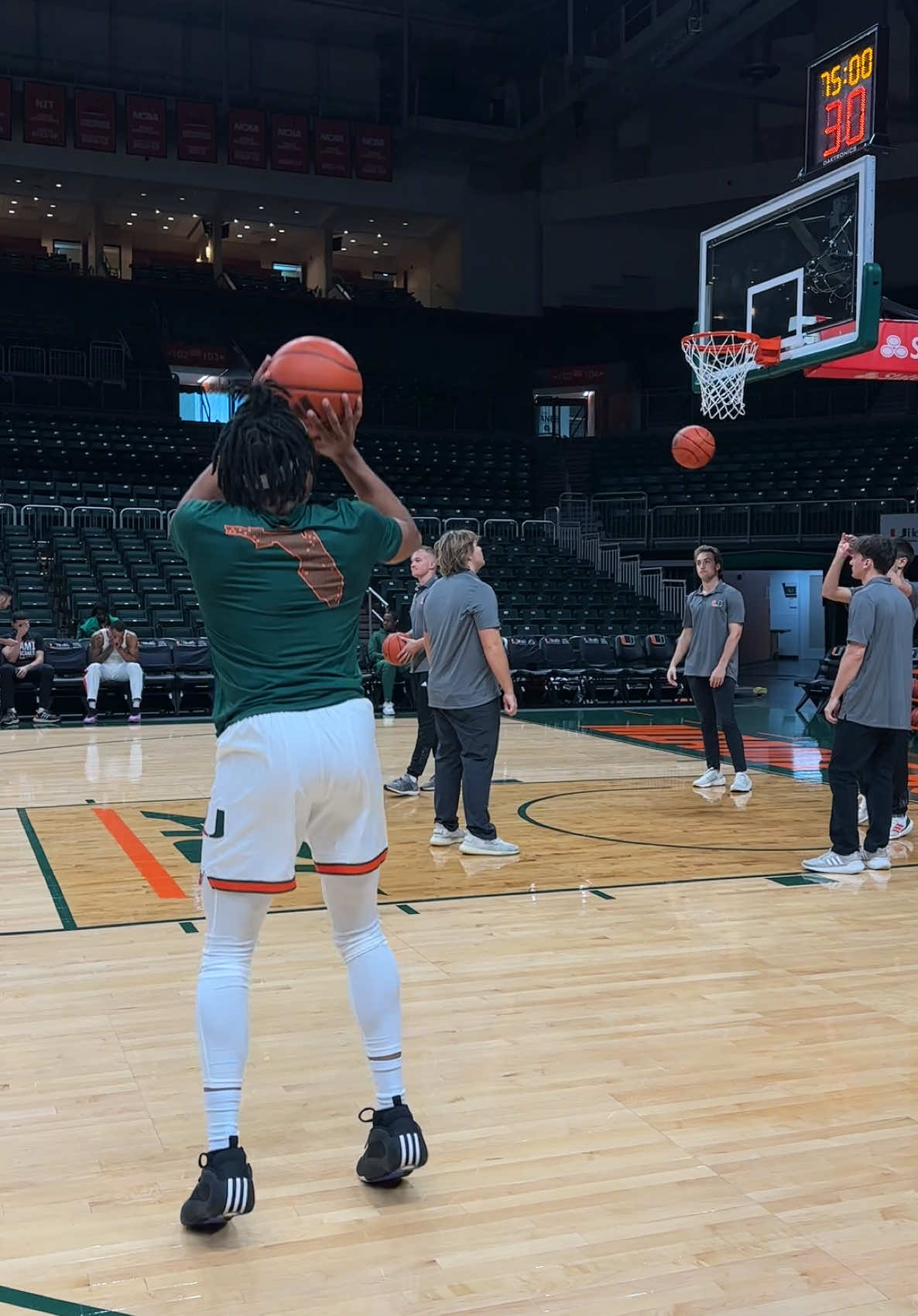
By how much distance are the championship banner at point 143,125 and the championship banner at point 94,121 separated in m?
0.33

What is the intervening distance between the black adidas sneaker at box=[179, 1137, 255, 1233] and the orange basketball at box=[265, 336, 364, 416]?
1542 millimetres

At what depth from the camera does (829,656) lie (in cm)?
1516

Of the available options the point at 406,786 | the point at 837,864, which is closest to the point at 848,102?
the point at 406,786

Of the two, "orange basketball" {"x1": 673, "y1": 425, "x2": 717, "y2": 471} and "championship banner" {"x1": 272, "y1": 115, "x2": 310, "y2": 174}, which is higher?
"championship banner" {"x1": 272, "y1": 115, "x2": 310, "y2": 174}

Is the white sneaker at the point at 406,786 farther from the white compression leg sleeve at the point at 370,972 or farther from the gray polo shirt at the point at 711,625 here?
the white compression leg sleeve at the point at 370,972

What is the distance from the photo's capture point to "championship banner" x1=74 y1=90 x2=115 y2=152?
23953 mm

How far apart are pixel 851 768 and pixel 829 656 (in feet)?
32.5

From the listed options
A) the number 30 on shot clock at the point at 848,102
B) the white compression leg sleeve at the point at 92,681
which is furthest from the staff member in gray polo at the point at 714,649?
the white compression leg sleeve at the point at 92,681

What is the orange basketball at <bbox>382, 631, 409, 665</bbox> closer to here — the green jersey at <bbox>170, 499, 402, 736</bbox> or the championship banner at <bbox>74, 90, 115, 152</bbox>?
the green jersey at <bbox>170, 499, 402, 736</bbox>

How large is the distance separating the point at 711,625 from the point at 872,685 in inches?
96.6

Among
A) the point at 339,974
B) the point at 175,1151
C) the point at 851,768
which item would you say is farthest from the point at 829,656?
the point at 175,1151

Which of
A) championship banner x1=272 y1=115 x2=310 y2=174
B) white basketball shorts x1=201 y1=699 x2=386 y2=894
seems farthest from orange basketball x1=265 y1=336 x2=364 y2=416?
championship banner x1=272 y1=115 x2=310 y2=174

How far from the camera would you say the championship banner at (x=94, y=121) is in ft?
78.6

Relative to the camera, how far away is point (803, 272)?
9.73 m
